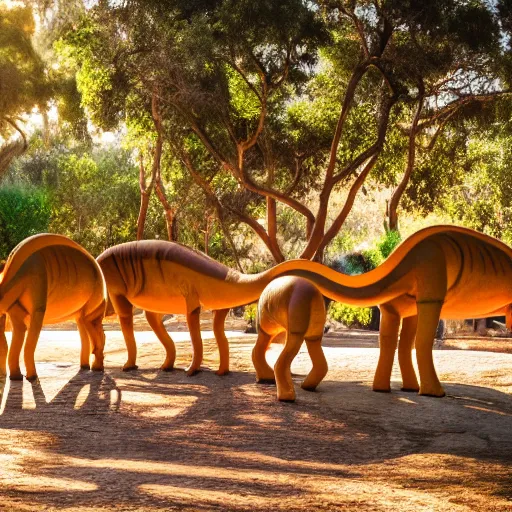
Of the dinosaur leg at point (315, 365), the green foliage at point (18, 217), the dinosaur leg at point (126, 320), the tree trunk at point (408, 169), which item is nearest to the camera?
the dinosaur leg at point (315, 365)

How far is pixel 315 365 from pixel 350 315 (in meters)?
13.7

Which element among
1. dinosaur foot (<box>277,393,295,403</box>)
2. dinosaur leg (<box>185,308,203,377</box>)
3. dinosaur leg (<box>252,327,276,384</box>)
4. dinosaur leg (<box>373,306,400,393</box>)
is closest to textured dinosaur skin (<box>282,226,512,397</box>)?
dinosaur leg (<box>373,306,400,393</box>)

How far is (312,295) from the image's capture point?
8.15m

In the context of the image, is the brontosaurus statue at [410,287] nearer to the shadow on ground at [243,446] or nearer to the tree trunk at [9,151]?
the shadow on ground at [243,446]

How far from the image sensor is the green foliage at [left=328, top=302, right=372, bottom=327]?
2175 centimetres

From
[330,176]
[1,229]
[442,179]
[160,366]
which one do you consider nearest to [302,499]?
[160,366]

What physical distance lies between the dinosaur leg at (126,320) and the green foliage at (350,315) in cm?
1161

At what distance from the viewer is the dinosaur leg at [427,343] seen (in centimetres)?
843

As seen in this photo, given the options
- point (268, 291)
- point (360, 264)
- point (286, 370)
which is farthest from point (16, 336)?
point (360, 264)

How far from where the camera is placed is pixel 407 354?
29.4 feet

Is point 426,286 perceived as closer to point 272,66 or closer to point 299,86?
point 272,66

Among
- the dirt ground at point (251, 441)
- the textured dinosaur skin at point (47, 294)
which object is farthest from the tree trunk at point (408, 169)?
the textured dinosaur skin at point (47, 294)

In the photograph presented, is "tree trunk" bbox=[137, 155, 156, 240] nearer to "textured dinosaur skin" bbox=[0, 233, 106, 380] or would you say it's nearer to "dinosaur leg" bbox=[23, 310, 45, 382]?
"textured dinosaur skin" bbox=[0, 233, 106, 380]

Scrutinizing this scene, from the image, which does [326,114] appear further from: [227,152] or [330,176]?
[330,176]
